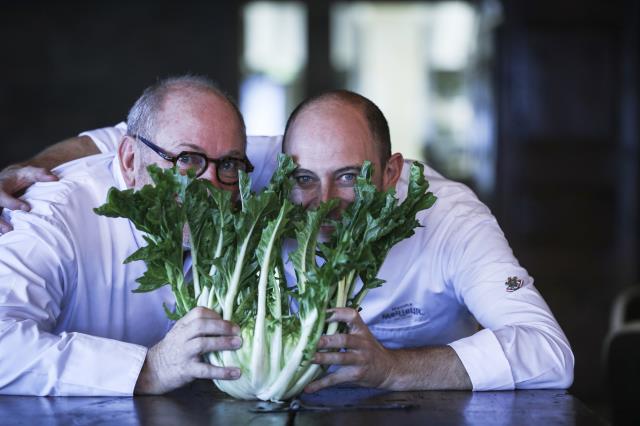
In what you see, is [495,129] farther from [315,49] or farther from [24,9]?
[24,9]

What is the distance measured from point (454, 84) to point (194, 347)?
558 cm

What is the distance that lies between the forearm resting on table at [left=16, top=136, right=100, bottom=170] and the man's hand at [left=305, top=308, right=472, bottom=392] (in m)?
1.45

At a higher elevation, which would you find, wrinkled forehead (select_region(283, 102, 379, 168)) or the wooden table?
wrinkled forehead (select_region(283, 102, 379, 168))

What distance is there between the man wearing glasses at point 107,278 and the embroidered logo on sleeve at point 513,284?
808mm

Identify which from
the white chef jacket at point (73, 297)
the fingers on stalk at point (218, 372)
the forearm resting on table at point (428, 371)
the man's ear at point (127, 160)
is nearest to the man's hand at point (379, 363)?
the forearm resting on table at point (428, 371)

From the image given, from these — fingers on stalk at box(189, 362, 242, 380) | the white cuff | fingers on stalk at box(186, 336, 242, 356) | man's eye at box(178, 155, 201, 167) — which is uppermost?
man's eye at box(178, 155, 201, 167)

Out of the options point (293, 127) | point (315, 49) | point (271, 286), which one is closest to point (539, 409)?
point (271, 286)

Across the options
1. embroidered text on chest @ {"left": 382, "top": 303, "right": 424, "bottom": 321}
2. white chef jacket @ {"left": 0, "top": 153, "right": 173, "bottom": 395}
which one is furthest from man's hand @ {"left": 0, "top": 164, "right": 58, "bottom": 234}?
embroidered text on chest @ {"left": 382, "top": 303, "right": 424, "bottom": 321}

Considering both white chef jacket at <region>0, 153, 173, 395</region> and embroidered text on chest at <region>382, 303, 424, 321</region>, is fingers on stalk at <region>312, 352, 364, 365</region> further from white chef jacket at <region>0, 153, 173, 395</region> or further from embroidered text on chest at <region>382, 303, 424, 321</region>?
embroidered text on chest at <region>382, 303, 424, 321</region>

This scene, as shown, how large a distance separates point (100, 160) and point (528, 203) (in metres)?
4.42

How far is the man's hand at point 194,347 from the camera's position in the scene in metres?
2.08

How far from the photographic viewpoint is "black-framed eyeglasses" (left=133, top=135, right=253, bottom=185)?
8.40 ft

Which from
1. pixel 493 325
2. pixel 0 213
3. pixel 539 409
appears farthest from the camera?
pixel 0 213

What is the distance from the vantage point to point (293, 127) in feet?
8.88
